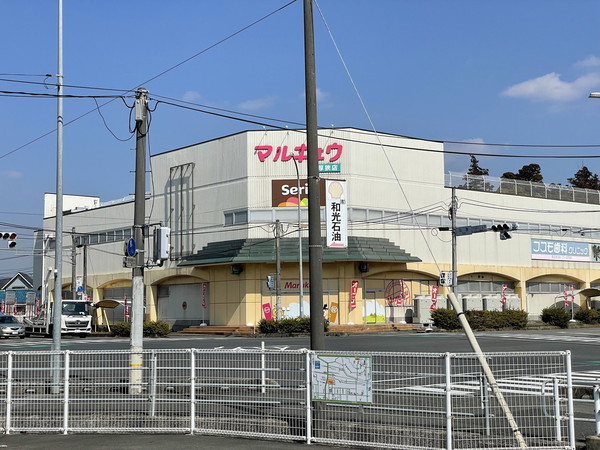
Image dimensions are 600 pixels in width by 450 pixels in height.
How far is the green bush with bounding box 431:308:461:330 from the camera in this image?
47669mm

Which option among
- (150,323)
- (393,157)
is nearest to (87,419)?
(150,323)

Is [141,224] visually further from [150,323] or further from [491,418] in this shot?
[150,323]

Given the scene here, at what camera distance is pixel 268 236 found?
49.4 meters

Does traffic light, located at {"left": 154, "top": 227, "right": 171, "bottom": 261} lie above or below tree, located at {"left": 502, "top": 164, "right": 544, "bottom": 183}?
below

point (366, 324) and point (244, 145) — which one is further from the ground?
point (244, 145)

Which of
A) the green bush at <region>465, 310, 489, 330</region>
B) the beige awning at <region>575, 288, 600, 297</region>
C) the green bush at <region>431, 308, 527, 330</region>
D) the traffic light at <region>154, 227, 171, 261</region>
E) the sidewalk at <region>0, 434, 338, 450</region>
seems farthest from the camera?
the beige awning at <region>575, 288, 600, 297</region>

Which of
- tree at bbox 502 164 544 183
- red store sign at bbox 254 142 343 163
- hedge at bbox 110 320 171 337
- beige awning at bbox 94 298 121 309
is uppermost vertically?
tree at bbox 502 164 544 183

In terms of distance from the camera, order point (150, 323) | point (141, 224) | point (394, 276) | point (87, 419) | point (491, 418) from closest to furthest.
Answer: point (491, 418)
point (87, 419)
point (141, 224)
point (150, 323)
point (394, 276)

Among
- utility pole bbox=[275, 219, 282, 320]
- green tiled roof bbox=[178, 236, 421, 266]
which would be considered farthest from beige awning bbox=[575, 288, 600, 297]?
utility pole bbox=[275, 219, 282, 320]

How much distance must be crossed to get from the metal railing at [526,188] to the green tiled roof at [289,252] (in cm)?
840

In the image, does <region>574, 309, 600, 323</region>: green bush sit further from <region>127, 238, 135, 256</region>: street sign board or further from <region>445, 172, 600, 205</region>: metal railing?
<region>127, 238, 135, 256</region>: street sign board

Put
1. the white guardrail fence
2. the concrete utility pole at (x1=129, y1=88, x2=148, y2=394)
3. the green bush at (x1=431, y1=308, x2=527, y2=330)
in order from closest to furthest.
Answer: the white guardrail fence → the concrete utility pole at (x1=129, y1=88, x2=148, y2=394) → the green bush at (x1=431, y1=308, x2=527, y2=330)

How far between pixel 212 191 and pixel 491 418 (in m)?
43.4

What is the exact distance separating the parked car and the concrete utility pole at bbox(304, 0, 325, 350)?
122 feet
